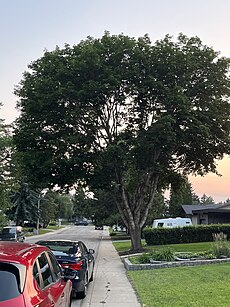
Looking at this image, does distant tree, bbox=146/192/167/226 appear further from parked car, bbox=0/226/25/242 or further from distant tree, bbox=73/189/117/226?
parked car, bbox=0/226/25/242

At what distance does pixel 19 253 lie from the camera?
496 centimetres

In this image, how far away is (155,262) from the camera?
16875 millimetres

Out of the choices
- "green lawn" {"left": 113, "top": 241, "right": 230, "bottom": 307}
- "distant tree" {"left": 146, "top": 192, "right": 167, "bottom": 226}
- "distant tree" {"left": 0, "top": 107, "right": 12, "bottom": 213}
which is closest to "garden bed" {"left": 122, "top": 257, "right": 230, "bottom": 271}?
"green lawn" {"left": 113, "top": 241, "right": 230, "bottom": 307}

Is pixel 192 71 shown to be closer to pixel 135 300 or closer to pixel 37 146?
pixel 37 146

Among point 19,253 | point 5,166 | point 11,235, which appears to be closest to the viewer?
point 19,253

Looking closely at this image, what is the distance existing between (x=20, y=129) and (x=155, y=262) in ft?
42.7

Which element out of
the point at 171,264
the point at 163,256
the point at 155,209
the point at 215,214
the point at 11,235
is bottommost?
the point at 171,264

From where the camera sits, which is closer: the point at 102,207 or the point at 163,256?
the point at 163,256

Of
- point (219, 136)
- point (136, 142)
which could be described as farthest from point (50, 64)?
point (219, 136)

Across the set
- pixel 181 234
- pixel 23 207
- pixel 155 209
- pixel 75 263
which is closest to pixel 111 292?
pixel 75 263

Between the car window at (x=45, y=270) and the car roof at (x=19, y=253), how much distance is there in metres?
0.09

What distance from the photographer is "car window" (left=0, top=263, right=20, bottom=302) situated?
4098 mm

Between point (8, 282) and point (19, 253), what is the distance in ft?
2.34

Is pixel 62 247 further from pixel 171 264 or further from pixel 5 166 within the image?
pixel 5 166
